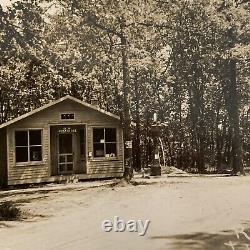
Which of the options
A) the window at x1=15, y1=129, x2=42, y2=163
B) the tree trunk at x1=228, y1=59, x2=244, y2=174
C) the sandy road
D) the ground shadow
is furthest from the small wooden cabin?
the ground shadow

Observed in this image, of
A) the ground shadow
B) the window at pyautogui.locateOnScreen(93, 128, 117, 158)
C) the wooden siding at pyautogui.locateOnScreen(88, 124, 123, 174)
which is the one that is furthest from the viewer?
the window at pyautogui.locateOnScreen(93, 128, 117, 158)

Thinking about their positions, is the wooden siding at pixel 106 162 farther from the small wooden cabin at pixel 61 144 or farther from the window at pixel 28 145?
the window at pixel 28 145

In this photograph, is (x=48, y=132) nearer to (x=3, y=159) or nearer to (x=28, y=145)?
(x=28, y=145)

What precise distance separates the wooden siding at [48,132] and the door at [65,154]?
1.41 feet

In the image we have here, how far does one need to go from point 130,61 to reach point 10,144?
1043cm

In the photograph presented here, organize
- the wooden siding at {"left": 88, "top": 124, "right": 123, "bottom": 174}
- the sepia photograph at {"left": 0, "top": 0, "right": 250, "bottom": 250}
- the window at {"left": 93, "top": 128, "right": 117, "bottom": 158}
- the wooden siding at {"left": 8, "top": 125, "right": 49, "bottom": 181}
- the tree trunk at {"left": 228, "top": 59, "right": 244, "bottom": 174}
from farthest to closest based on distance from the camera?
the tree trunk at {"left": 228, "top": 59, "right": 244, "bottom": 174}, the window at {"left": 93, "top": 128, "right": 117, "bottom": 158}, the wooden siding at {"left": 88, "top": 124, "right": 123, "bottom": 174}, the wooden siding at {"left": 8, "top": 125, "right": 49, "bottom": 181}, the sepia photograph at {"left": 0, "top": 0, "right": 250, "bottom": 250}

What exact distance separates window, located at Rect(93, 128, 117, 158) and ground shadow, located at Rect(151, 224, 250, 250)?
11605 mm

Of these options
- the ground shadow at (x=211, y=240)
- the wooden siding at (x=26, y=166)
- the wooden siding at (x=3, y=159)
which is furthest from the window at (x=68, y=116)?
the ground shadow at (x=211, y=240)

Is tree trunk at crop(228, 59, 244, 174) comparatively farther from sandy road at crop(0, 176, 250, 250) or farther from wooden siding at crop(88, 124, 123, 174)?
sandy road at crop(0, 176, 250, 250)

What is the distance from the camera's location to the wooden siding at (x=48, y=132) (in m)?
18.0

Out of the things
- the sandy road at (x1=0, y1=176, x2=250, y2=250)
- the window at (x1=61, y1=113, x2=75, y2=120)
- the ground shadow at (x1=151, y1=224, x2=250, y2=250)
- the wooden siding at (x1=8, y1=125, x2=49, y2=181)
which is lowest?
the ground shadow at (x1=151, y1=224, x2=250, y2=250)

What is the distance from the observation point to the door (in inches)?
781

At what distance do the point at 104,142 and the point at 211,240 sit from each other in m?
12.1

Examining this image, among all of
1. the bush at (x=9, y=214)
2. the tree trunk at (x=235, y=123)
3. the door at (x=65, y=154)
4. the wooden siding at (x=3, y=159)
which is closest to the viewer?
the bush at (x=9, y=214)
